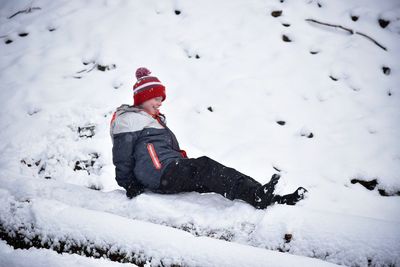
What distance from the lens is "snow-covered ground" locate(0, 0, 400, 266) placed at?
156 cm

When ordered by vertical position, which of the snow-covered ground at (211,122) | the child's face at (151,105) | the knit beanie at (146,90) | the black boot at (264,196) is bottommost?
the snow-covered ground at (211,122)

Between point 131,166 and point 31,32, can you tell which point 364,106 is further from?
point 31,32

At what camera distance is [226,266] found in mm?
1367

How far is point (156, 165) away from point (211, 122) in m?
2.14

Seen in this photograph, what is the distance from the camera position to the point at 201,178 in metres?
2.22

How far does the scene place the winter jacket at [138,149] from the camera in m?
2.34

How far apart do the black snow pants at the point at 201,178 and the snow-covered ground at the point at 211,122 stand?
11 cm

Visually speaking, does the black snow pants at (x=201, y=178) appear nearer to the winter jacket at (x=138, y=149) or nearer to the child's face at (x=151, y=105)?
the winter jacket at (x=138, y=149)

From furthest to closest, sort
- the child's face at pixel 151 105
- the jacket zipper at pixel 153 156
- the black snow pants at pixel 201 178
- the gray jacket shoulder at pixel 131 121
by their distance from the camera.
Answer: the child's face at pixel 151 105 → the gray jacket shoulder at pixel 131 121 → the jacket zipper at pixel 153 156 → the black snow pants at pixel 201 178

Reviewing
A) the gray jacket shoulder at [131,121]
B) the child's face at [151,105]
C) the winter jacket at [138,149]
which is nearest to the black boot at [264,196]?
the winter jacket at [138,149]

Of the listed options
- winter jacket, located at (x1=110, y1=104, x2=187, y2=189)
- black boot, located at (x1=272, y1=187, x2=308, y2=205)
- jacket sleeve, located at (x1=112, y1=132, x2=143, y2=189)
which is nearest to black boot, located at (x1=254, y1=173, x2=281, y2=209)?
black boot, located at (x1=272, y1=187, x2=308, y2=205)

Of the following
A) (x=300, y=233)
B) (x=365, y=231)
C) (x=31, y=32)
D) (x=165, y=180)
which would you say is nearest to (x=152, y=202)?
(x=165, y=180)

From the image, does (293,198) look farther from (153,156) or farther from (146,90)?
(146,90)

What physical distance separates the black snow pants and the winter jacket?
0.08 meters
